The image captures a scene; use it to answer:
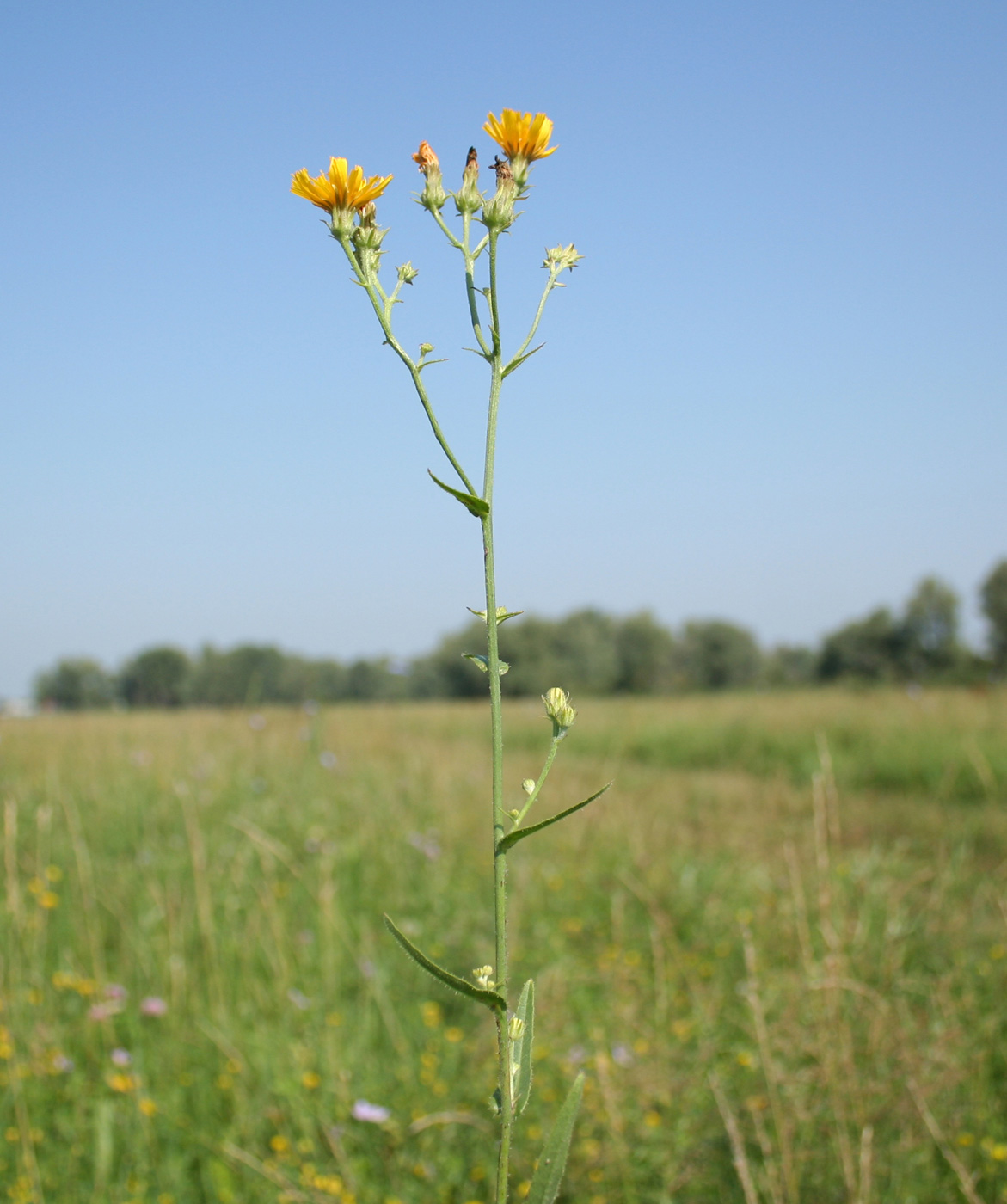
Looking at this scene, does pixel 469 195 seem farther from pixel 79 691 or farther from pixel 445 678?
pixel 445 678

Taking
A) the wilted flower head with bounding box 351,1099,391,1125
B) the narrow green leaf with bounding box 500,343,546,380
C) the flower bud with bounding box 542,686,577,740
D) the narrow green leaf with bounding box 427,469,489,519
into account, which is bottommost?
the wilted flower head with bounding box 351,1099,391,1125

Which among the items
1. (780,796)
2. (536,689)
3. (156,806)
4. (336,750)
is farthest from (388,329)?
(536,689)

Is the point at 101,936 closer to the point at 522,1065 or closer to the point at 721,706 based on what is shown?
the point at 522,1065

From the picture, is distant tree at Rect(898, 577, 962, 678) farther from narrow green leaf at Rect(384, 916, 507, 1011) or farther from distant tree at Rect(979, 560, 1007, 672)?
narrow green leaf at Rect(384, 916, 507, 1011)

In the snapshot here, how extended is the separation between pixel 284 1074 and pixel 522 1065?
1806 mm

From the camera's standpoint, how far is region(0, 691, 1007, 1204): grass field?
6.07 feet

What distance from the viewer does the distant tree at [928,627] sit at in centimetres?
2634

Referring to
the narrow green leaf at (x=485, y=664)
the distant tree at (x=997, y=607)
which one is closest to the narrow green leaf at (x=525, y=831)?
the narrow green leaf at (x=485, y=664)

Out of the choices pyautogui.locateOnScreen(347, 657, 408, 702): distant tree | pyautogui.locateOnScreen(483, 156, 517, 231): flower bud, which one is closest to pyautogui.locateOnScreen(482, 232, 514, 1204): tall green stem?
pyautogui.locateOnScreen(483, 156, 517, 231): flower bud

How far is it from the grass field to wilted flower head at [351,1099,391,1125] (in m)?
0.03

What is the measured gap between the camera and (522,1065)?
2.36 feet

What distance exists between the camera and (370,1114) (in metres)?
1.96

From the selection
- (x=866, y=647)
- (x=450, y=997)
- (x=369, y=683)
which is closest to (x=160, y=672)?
(x=369, y=683)

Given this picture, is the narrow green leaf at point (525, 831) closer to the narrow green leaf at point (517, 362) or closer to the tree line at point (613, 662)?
the narrow green leaf at point (517, 362)
